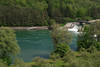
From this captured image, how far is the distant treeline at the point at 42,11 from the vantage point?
111512mm

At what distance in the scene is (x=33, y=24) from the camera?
4363 inches

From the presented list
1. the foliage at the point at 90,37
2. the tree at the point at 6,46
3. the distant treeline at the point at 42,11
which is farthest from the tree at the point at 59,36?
the distant treeline at the point at 42,11

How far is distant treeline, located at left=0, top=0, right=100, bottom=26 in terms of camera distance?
11151cm

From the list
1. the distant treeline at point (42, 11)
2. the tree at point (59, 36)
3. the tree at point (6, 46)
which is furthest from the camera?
the distant treeline at point (42, 11)

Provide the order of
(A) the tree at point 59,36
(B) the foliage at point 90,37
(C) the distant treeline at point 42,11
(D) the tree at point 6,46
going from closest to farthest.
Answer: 1. (D) the tree at point 6,46
2. (A) the tree at point 59,36
3. (B) the foliage at point 90,37
4. (C) the distant treeline at point 42,11

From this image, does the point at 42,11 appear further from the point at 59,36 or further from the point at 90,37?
the point at 59,36

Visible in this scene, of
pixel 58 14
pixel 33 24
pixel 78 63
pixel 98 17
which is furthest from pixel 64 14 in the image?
pixel 78 63

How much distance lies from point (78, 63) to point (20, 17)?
94.9m

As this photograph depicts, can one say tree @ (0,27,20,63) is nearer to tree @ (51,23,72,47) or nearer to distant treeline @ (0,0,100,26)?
tree @ (51,23,72,47)

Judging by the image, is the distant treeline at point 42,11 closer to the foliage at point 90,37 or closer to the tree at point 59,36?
the foliage at point 90,37

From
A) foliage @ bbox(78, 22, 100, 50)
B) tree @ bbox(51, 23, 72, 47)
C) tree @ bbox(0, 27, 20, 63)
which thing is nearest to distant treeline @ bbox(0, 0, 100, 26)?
foliage @ bbox(78, 22, 100, 50)

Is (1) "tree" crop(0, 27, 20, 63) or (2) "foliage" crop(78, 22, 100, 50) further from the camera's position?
(2) "foliage" crop(78, 22, 100, 50)

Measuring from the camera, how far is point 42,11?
4818 inches

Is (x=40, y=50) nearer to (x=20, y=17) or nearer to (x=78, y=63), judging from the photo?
(x=78, y=63)
